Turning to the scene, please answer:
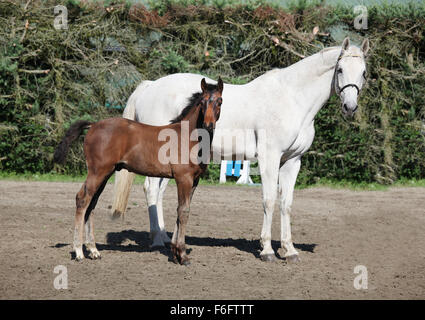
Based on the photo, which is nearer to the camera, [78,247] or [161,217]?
[78,247]

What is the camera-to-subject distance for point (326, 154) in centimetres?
1305

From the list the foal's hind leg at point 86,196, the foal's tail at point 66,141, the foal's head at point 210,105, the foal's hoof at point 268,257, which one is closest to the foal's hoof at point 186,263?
the foal's hoof at point 268,257

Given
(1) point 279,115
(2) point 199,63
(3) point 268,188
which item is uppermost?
(2) point 199,63

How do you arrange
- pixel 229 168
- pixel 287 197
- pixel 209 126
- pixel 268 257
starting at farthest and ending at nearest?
pixel 229 168
pixel 287 197
pixel 268 257
pixel 209 126

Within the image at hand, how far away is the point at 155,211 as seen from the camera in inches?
278

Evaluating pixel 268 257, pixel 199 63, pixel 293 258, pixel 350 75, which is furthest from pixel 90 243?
pixel 199 63

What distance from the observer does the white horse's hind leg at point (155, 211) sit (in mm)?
6965

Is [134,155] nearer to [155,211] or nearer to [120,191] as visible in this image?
[120,191]

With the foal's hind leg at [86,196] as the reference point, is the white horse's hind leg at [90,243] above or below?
below

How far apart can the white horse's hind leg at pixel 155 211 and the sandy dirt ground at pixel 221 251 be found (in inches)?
8.9

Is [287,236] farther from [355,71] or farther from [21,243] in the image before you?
[21,243]

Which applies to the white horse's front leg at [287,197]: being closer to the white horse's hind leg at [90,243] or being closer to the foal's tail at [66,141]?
the white horse's hind leg at [90,243]

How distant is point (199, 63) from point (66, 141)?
820cm

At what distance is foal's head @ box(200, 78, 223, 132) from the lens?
545cm
